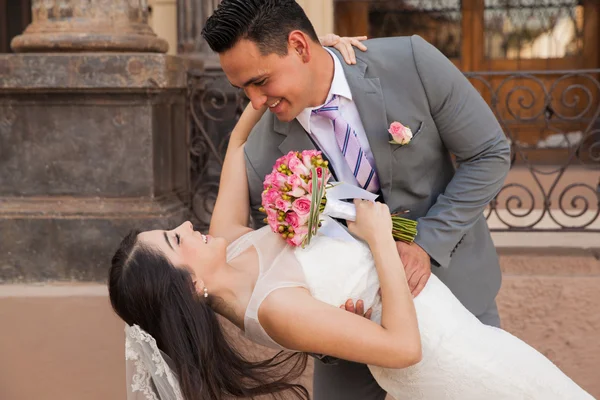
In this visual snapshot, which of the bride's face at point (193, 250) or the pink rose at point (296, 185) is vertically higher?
the pink rose at point (296, 185)

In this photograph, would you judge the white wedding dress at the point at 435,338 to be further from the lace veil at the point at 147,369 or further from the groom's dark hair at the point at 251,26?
the groom's dark hair at the point at 251,26

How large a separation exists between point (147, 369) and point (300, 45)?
3.54 ft

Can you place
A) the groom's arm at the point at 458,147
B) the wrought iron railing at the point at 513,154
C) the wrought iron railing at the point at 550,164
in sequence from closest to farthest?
1. the groom's arm at the point at 458,147
2. the wrought iron railing at the point at 513,154
3. the wrought iron railing at the point at 550,164

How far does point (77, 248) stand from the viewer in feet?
13.7

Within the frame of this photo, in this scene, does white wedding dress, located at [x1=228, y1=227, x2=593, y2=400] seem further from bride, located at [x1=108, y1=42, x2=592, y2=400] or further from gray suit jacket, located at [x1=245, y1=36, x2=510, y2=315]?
gray suit jacket, located at [x1=245, y1=36, x2=510, y2=315]

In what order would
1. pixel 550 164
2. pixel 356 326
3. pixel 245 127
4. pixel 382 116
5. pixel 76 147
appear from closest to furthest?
pixel 356 326, pixel 382 116, pixel 245 127, pixel 76 147, pixel 550 164

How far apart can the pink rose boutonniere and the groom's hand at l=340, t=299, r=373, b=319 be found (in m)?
0.47

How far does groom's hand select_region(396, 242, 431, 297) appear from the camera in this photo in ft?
8.25

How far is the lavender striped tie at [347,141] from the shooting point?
2572mm

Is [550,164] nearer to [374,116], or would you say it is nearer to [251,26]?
[374,116]

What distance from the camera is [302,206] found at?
2379 mm

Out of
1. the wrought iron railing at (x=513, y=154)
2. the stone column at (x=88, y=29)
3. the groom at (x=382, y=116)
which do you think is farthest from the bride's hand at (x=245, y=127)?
the wrought iron railing at (x=513, y=154)

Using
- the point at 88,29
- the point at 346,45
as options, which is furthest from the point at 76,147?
the point at 346,45

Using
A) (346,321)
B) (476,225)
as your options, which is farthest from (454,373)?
(476,225)
